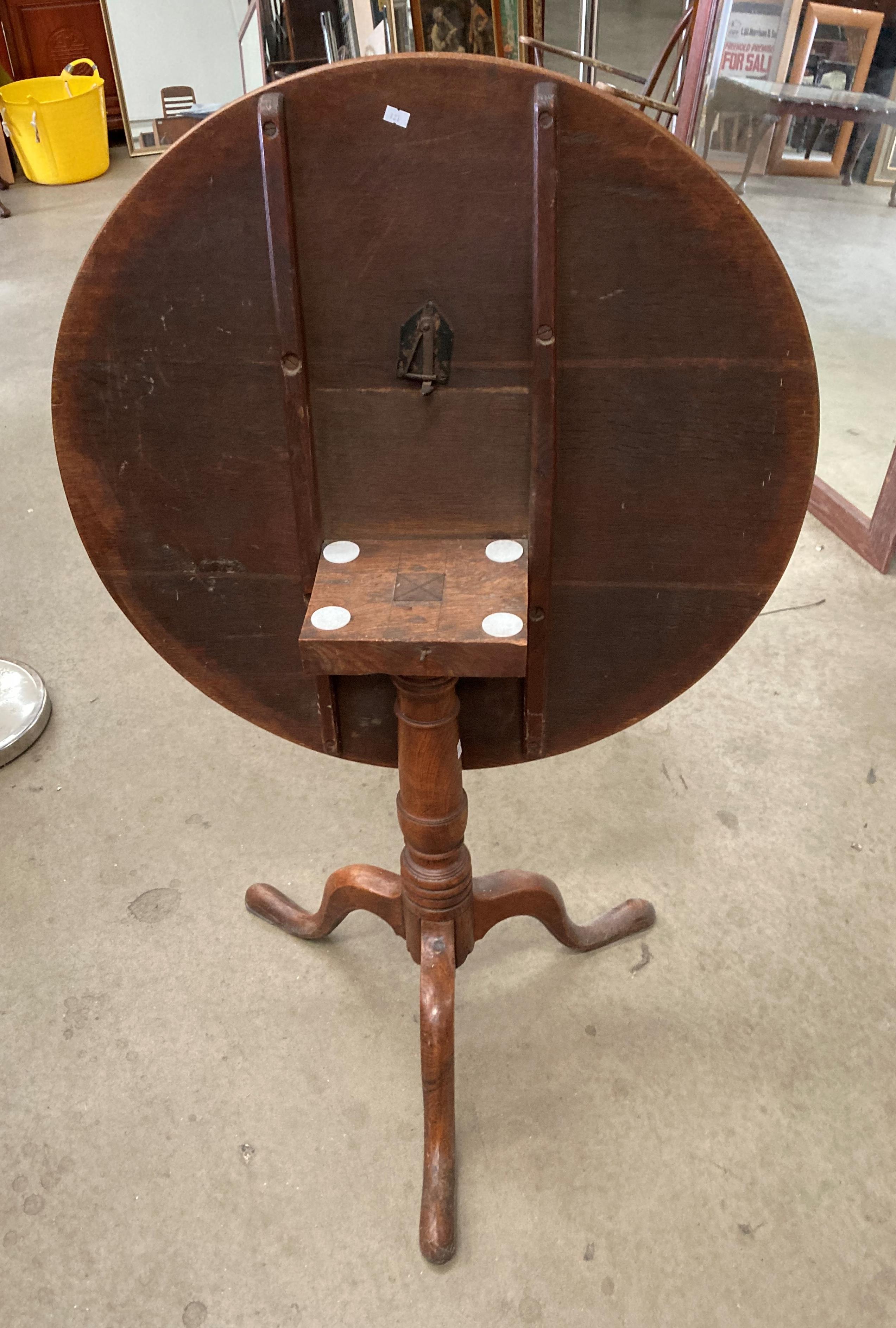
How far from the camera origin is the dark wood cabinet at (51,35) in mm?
6258

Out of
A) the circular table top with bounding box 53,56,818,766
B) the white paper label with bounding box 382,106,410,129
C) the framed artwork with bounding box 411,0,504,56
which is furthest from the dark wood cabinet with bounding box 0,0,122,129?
the white paper label with bounding box 382,106,410,129

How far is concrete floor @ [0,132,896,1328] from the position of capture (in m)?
1.49

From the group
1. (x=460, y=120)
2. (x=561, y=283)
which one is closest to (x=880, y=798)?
(x=561, y=283)

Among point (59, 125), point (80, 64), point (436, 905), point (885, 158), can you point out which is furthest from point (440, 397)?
point (80, 64)

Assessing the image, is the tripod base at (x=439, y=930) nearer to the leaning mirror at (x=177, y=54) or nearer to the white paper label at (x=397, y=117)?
the white paper label at (x=397, y=117)

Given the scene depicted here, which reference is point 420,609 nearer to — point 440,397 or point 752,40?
point 440,397

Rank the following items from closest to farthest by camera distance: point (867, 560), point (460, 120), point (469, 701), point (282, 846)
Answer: point (460, 120) → point (469, 701) → point (282, 846) → point (867, 560)

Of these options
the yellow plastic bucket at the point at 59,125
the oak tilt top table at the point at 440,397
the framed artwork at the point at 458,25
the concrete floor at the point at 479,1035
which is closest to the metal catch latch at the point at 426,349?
the oak tilt top table at the point at 440,397

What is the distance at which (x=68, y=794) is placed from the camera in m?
2.27

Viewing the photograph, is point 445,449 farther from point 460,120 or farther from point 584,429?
point 460,120

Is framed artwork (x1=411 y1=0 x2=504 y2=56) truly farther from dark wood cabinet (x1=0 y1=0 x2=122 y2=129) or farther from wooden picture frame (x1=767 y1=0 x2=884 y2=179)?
dark wood cabinet (x1=0 y1=0 x2=122 y2=129)

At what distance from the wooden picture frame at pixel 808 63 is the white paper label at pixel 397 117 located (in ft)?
7.35

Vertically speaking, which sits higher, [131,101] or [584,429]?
[584,429]

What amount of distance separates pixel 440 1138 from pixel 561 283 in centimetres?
125
